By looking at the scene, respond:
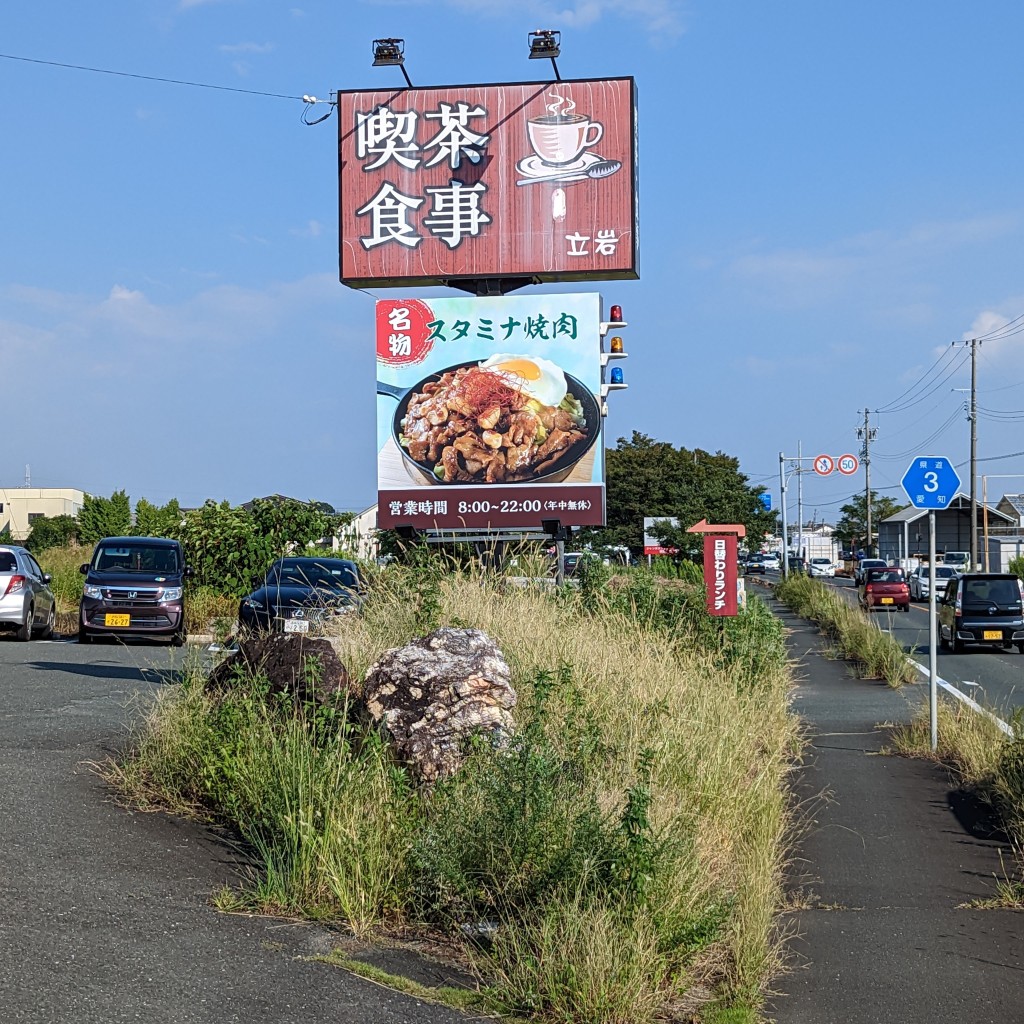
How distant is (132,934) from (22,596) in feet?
53.2

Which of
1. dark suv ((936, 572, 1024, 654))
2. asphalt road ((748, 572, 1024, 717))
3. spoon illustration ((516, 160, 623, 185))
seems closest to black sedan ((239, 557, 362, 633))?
spoon illustration ((516, 160, 623, 185))

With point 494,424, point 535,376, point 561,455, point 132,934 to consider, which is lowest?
point 132,934

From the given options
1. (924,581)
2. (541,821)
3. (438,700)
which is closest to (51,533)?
(924,581)

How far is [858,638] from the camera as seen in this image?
24.6 meters

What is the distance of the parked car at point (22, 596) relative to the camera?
2078cm

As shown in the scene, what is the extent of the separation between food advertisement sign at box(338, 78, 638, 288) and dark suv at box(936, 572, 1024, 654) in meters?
12.1

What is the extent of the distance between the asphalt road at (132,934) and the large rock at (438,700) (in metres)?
1.23

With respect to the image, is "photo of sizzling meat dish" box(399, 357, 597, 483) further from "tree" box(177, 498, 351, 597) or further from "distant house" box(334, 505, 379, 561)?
"tree" box(177, 498, 351, 597)

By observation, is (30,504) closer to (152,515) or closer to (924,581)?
(152,515)

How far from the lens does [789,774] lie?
12016 mm

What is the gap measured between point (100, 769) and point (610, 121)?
15.6m

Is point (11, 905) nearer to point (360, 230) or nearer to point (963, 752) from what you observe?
point (963, 752)

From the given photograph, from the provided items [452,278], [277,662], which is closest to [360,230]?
[452,278]

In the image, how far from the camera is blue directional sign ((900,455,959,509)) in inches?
526
